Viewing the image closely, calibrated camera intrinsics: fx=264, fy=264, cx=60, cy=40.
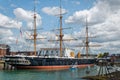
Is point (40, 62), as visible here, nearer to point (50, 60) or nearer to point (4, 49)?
point (50, 60)

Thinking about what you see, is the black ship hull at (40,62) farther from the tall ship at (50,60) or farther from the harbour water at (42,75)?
the harbour water at (42,75)

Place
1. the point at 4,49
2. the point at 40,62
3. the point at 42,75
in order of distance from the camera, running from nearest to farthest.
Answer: the point at 42,75
the point at 40,62
the point at 4,49

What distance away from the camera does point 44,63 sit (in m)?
108

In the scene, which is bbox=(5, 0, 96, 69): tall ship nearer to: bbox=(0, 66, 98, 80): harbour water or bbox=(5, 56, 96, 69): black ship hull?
bbox=(5, 56, 96, 69): black ship hull

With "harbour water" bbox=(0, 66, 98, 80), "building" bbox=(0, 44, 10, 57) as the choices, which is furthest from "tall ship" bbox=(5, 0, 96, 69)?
"building" bbox=(0, 44, 10, 57)

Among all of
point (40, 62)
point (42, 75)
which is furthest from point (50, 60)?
point (42, 75)

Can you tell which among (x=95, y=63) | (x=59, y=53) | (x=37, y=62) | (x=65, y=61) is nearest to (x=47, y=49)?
(x=59, y=53)

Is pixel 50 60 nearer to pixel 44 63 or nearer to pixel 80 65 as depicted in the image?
pixel 44 63

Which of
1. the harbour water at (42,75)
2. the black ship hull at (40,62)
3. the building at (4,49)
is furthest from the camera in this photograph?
the building at (4,49)

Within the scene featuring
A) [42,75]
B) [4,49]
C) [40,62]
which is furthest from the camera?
[4,49]

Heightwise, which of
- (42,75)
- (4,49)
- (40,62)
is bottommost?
(42,75)

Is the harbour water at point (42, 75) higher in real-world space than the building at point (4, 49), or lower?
lower

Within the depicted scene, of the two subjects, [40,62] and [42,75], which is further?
[40,62]

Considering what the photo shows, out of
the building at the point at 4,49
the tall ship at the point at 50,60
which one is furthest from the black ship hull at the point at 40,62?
the building at the point at 4,49
